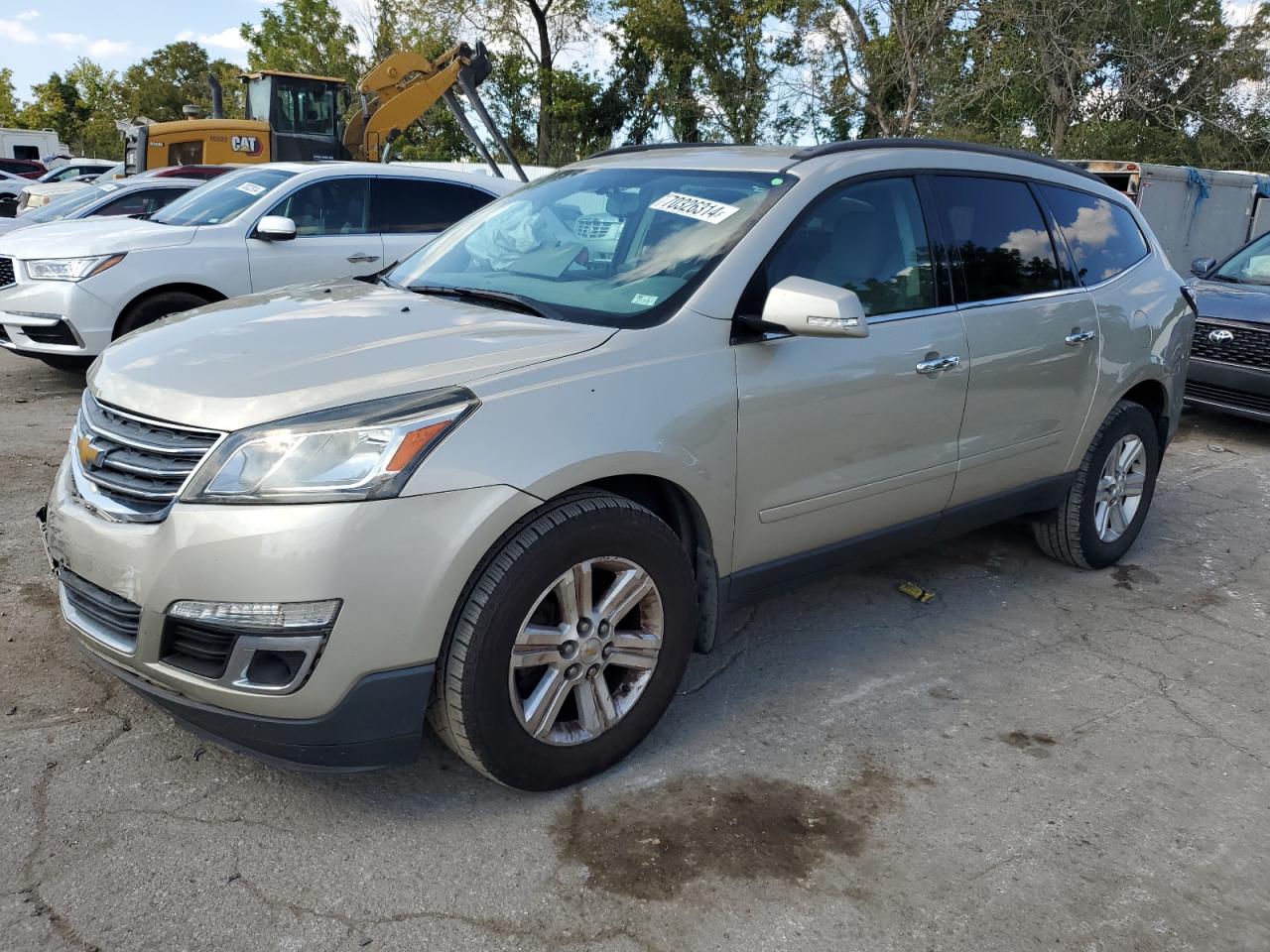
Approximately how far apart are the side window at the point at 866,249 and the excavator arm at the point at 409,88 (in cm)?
1334

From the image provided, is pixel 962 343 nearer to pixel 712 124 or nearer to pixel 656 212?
pixel 656 212

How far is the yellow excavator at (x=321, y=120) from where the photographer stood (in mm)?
16469

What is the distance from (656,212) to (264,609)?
1.86 metres

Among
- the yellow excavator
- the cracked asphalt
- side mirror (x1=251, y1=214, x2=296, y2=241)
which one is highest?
the yellow excavator

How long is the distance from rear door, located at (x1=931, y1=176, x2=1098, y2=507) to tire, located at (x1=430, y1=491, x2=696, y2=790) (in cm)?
152

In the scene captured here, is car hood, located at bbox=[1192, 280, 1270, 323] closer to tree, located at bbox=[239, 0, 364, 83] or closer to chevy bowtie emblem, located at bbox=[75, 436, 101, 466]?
chevy bowtie emblem, located at bbox=[75, 436, 101, 466]

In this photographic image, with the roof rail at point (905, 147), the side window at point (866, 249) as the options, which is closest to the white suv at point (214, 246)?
the roof rail at point (905, 147)

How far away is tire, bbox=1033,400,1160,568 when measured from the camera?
4707 mm

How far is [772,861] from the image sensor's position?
8.93 feet

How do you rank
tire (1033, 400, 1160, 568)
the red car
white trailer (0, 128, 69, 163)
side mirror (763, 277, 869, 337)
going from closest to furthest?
1. side mirror (763, 277, 869, 337)
2. tire (1033, 400, 1160, 568)
3. the red car
4. white trailer (0, 128, 69, 163)

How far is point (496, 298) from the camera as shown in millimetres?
3395

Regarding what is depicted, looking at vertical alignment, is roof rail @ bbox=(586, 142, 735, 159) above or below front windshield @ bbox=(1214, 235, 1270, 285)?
above

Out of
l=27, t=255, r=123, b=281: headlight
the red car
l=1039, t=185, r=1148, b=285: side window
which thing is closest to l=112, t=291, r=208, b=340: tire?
l=27, t=255, r=123, b=281: headlight

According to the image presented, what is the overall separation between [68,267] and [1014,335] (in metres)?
6.33
